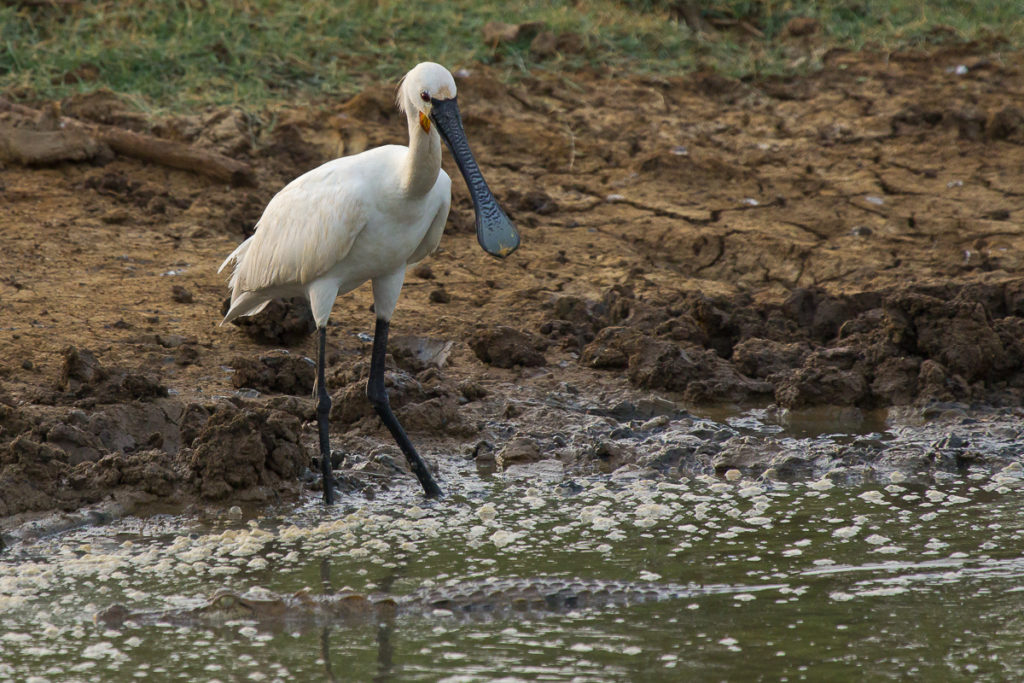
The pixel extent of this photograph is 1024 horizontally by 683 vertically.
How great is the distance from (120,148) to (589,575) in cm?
536

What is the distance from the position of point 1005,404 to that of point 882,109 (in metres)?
4.19

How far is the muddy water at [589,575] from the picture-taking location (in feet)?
12.0

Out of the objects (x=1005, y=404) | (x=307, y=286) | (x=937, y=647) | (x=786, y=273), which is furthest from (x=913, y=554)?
(x=786, y=273)

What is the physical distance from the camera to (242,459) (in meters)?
5.22

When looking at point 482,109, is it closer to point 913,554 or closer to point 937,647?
point 913,554

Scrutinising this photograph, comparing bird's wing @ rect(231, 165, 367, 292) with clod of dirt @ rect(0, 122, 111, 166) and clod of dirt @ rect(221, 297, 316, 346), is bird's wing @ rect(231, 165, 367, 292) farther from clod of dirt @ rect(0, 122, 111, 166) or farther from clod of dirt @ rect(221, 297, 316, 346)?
clod of dirt @ rect(0, 122, 111, 166)

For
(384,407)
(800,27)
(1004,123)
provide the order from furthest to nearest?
(800,27), (1004,123), (384,407)

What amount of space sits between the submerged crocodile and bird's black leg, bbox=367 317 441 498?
1246mm

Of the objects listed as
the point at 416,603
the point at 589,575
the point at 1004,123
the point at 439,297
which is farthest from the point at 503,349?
the point at 1004,123

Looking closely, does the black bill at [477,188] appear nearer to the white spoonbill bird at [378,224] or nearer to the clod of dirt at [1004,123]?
the white spoonbill bird at [378,224]

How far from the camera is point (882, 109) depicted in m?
10.0

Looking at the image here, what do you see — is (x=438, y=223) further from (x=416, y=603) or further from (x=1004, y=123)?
(x=1004, y=123)

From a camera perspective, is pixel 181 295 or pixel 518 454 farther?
pixel 181 295

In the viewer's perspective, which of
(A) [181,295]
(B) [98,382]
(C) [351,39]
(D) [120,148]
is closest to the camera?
(B) [98,382]
